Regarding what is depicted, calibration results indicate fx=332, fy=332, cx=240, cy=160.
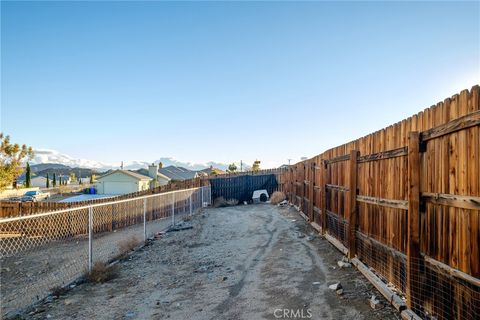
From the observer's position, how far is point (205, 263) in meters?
7.11

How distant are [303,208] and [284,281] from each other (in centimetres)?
831

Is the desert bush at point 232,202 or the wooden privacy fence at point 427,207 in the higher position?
the wooden privacy fence at point 427,207

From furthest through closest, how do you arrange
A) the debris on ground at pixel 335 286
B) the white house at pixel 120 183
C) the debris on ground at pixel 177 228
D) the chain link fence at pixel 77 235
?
the white house at pixel 120 183
the debris on ground at pixel 177 228
the chain link fence at pixel 77 235
the debris on ground at pixel 335 286

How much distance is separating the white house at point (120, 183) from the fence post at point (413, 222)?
42481 millimetres

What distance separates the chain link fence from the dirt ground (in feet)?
6.76

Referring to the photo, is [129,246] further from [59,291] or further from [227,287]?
[227,287]

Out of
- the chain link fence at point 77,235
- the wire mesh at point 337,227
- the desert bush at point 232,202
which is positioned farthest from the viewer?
the desert bush at point 232,202

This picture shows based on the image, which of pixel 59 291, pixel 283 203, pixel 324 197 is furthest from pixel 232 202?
pixel 59 291

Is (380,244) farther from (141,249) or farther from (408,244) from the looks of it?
(141,249)

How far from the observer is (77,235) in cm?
1515

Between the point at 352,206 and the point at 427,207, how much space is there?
270cm

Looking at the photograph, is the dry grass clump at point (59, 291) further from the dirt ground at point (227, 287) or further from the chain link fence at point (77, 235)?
the chain link fence at point (77, 235)

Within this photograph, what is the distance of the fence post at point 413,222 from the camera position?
3.78 m

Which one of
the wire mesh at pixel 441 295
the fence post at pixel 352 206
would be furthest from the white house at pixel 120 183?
the wire mesh at pixel 441 295
